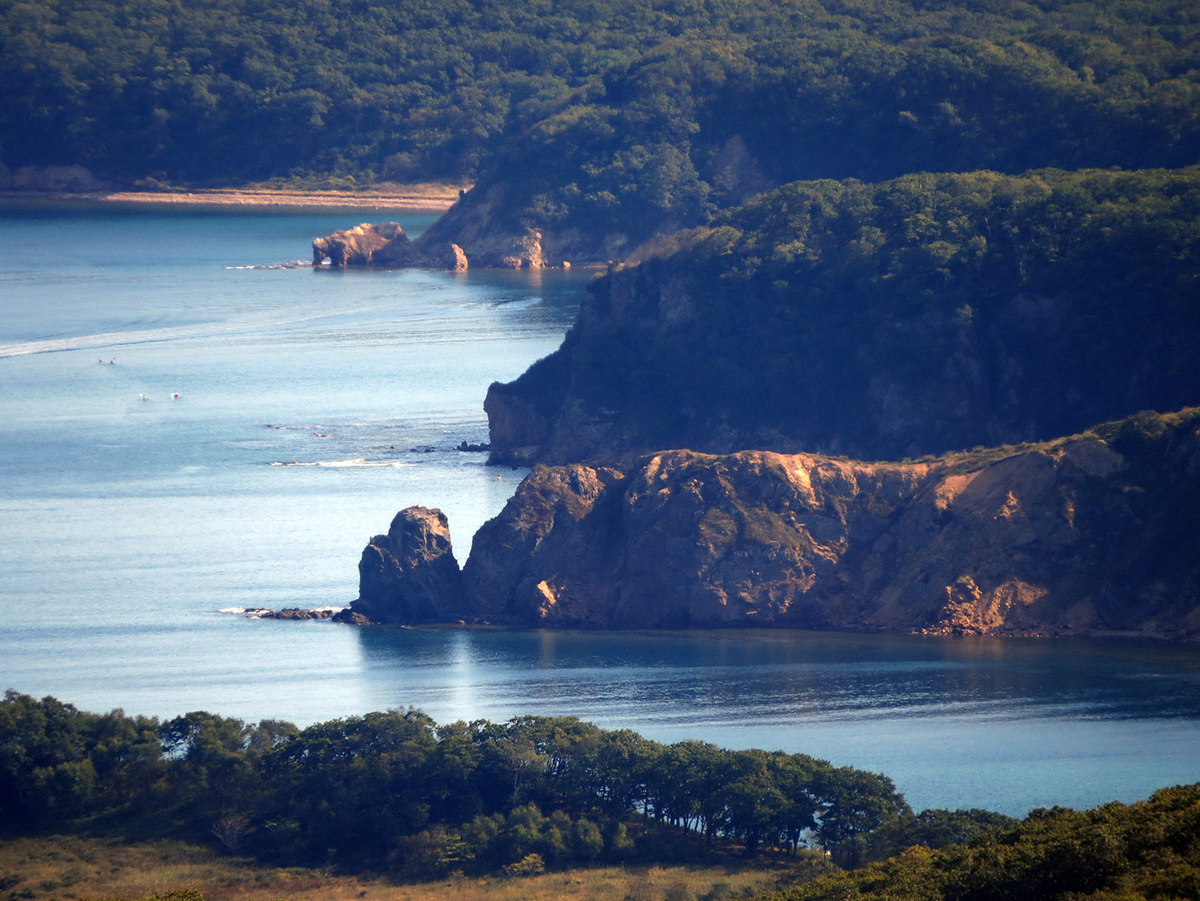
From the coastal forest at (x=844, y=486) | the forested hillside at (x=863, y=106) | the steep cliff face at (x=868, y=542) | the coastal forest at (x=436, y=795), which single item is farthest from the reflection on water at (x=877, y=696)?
the forested hillside at (x=863, y=106)

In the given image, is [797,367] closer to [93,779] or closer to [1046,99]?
[1046,99]

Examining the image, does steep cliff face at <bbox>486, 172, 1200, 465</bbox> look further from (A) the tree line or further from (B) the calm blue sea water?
(A) the tree line

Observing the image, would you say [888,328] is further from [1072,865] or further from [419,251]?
[419,251]

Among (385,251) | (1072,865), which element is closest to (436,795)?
(1072,865)

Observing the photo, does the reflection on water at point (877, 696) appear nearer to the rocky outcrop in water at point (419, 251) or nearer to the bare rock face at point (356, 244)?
the rocky outcrop in water at point (419, 251)

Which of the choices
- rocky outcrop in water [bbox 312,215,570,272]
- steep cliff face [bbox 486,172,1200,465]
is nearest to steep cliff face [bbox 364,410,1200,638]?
steep cliff face [bbox 486,172,1200,465]

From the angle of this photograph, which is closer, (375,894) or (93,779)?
(375,894)

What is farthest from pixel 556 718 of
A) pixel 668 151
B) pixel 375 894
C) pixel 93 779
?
pixel 668 151
